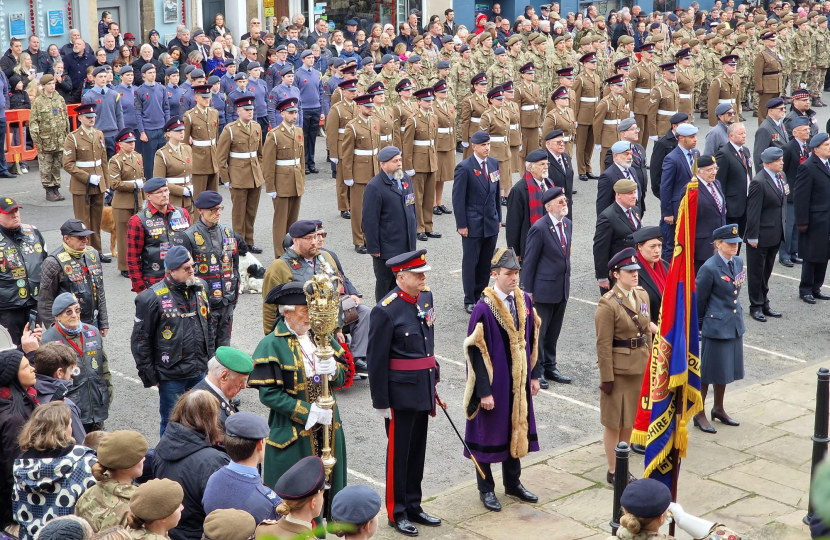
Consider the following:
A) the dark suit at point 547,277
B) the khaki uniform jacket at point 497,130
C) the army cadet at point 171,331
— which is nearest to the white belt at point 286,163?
the khaki uniform jacket at point 497,130

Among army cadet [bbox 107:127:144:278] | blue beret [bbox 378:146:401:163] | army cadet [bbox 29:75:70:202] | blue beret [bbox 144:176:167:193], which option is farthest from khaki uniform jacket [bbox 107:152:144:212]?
army cadet [bbox 29:75:70:202]

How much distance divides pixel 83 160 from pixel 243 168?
1969 millimetres

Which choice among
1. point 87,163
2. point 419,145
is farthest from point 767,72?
point 87,163

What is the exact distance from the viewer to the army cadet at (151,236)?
9711mm

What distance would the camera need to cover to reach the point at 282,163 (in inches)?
533

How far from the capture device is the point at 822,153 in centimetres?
1206

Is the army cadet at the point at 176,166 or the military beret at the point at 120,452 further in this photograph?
the army cadet at the point at 176,166

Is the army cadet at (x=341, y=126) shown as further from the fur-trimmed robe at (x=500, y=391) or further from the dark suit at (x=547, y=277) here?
the fur-trimmed robe at (x=500, y=391)

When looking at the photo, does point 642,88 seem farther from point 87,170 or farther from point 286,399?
point 286,399

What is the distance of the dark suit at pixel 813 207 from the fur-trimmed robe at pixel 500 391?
240 inches

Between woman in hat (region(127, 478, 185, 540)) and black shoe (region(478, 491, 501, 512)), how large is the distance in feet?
10.2

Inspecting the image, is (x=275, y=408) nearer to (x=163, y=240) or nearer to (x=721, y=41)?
(x=163, y=240)

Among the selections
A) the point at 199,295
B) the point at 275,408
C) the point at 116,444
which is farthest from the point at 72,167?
the point at 116,444

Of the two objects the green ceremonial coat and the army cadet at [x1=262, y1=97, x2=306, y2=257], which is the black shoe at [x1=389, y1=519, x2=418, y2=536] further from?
the army cadet at [x1=262, y1=97, x2=306, y2=257]
